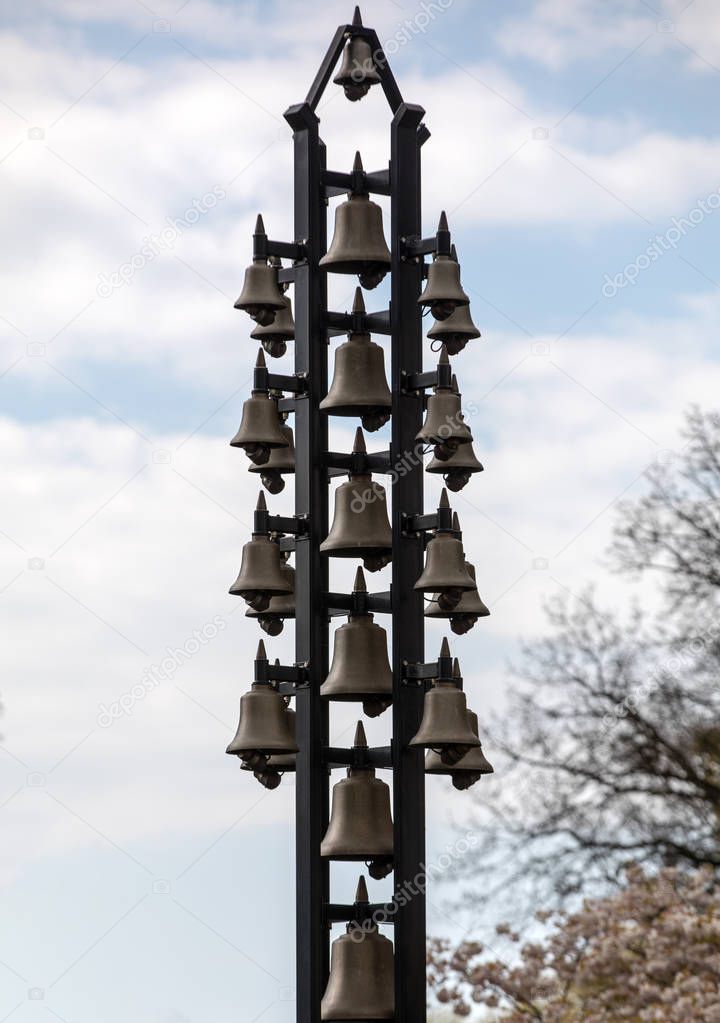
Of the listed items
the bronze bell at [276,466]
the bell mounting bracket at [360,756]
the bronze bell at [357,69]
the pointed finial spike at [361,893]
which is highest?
the bronze bell at [357,69]

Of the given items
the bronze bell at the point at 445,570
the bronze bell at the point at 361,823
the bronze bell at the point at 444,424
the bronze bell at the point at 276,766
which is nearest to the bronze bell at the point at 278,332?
the bronze bell at the point at 444,424

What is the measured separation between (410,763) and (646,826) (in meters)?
6.26

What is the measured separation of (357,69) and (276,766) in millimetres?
2238

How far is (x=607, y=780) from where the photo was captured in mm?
11312

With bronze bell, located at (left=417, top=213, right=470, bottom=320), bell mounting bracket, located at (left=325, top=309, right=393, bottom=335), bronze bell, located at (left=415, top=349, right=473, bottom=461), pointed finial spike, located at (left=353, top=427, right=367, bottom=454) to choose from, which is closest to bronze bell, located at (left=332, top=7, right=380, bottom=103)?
bronze bell, located at (left=417, top=213, right=470, bottom=320)

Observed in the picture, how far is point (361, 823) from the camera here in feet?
17.4

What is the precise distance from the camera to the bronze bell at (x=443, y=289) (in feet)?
17.9

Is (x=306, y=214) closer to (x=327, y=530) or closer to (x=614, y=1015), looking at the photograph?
(x=327, y=530)

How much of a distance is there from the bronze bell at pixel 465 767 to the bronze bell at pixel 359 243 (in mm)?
1425

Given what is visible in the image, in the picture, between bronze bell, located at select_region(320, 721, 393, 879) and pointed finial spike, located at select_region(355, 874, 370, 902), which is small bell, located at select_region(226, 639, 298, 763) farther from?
pointed finial spike, located at select_region(355, 874, 370, 902)

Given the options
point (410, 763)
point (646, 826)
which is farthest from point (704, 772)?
point (410, 763)

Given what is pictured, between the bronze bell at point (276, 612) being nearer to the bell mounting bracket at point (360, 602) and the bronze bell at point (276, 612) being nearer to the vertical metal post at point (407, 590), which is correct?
the bell mounting bracket at point (360, 602)

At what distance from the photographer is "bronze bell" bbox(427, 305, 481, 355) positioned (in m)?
5.61

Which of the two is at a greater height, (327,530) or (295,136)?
(295,136)
